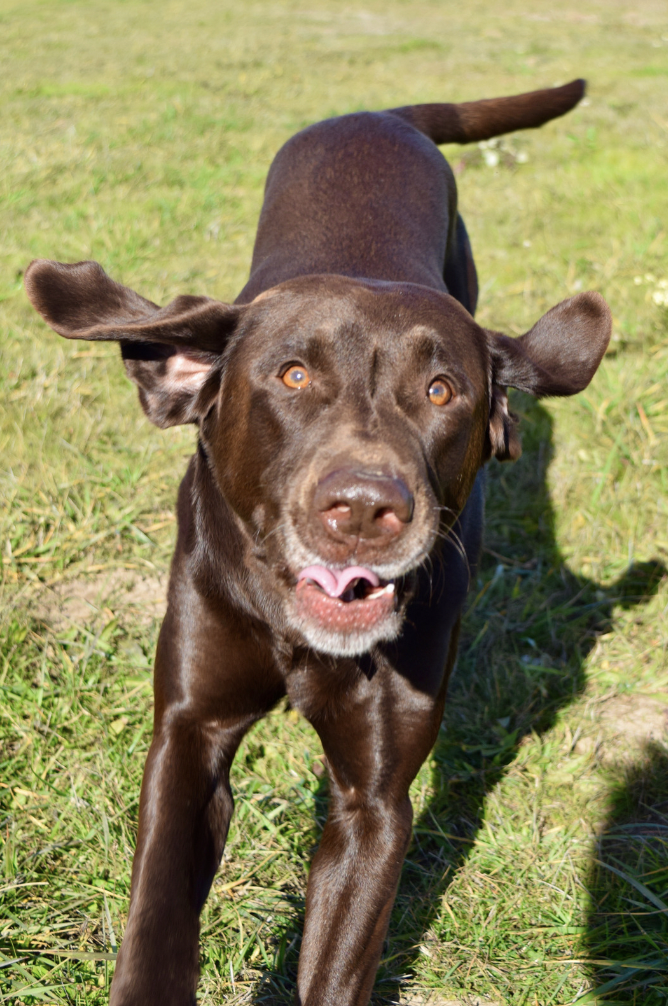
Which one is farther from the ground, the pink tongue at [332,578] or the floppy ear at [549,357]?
the floppy ear at [549,357]

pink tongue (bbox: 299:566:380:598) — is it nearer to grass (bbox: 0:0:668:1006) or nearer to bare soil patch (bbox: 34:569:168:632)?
grass (bbox: 0:0:668:1006)

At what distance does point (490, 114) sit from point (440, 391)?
2.59m

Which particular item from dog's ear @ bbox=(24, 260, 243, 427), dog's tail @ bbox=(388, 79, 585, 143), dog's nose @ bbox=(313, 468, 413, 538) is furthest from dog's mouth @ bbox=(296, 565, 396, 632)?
dog's tail @ bbox=(388, 79, 585, 143)

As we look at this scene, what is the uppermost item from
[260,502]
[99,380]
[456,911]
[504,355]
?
[504,355]

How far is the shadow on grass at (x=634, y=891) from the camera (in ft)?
7.34

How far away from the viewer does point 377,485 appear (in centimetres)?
181

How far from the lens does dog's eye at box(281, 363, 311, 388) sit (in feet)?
7.13

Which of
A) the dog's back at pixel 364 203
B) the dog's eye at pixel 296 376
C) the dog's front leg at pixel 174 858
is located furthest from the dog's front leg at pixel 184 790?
the dog's back at pixel 364 203

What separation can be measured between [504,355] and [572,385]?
20 cm

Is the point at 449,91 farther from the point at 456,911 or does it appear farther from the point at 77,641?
the point at 456,911

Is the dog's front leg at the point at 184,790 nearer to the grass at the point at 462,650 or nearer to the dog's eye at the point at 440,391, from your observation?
the grass at the point at 462,650

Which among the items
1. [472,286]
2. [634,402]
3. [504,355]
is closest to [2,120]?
[472,286]

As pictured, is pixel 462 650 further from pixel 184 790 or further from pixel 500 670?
pixel 184 790

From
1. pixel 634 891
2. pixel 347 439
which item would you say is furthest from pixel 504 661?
pixel 347 439
